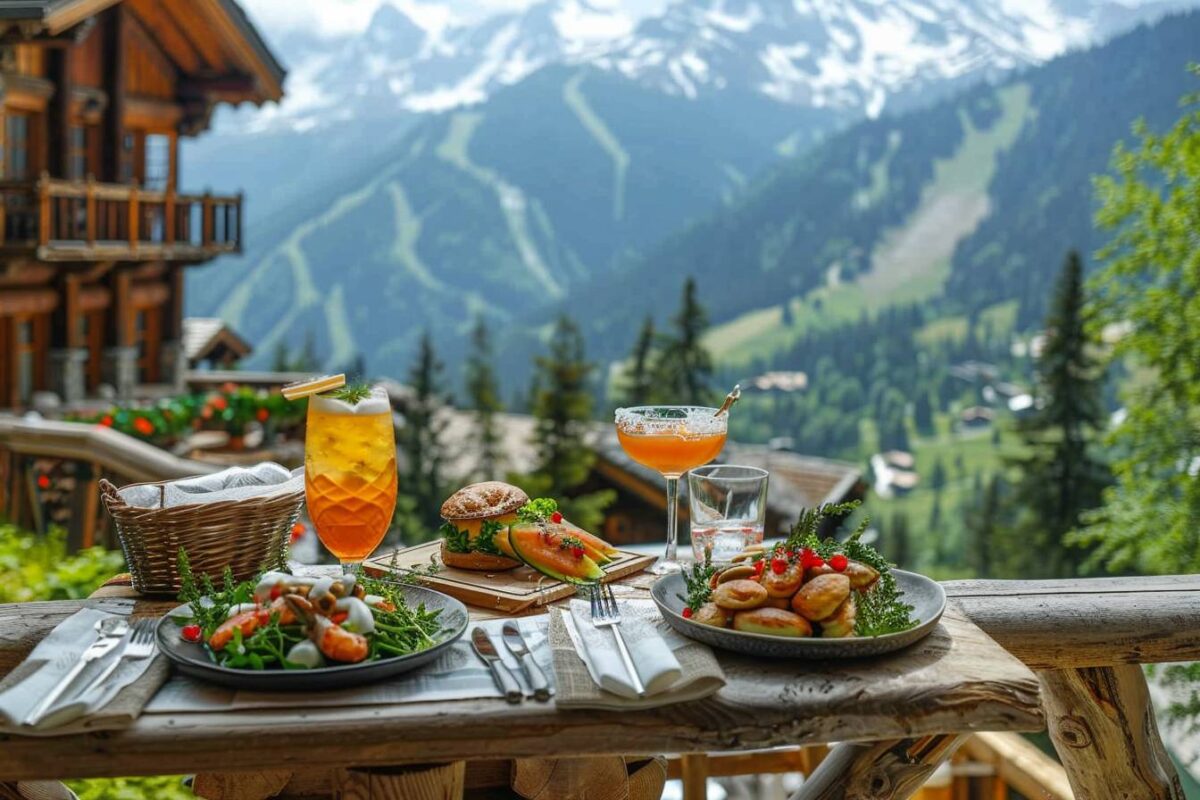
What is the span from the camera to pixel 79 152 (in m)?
14.4

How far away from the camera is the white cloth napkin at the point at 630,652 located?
1494 mm

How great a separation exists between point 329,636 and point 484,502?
0.66 m

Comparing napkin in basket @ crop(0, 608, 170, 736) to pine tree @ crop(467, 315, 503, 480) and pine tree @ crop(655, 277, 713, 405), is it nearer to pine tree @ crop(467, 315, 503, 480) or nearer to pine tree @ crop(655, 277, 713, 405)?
pine tree @ crop(467, 315, 503, 480)

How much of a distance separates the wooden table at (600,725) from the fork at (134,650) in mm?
86

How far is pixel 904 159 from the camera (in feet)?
322

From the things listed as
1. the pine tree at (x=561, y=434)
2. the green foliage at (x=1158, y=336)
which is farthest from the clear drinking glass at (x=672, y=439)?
the pine tree at (x=561, y=434)

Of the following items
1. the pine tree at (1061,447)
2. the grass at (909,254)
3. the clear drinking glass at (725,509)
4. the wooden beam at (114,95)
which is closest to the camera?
the clear drinking glass at (725,509)

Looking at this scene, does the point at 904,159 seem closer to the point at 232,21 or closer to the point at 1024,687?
the point at 232,21

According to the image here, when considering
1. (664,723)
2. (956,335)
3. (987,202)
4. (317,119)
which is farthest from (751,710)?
(317,119)

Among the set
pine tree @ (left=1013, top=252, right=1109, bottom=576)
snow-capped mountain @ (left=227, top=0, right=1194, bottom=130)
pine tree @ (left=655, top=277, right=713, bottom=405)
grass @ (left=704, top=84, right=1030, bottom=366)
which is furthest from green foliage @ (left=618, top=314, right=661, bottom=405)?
snow-capped mountain @ (left=227, top=0, right=1194, bottom=130)

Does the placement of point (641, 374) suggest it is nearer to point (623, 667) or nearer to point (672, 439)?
point (672, 439)

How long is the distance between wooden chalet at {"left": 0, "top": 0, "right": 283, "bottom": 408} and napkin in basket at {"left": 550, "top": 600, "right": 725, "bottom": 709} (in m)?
10.9

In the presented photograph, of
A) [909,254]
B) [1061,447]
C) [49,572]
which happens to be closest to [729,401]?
[49,572]

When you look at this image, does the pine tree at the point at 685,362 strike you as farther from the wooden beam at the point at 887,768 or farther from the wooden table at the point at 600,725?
the wooden table at the point at 600,725
